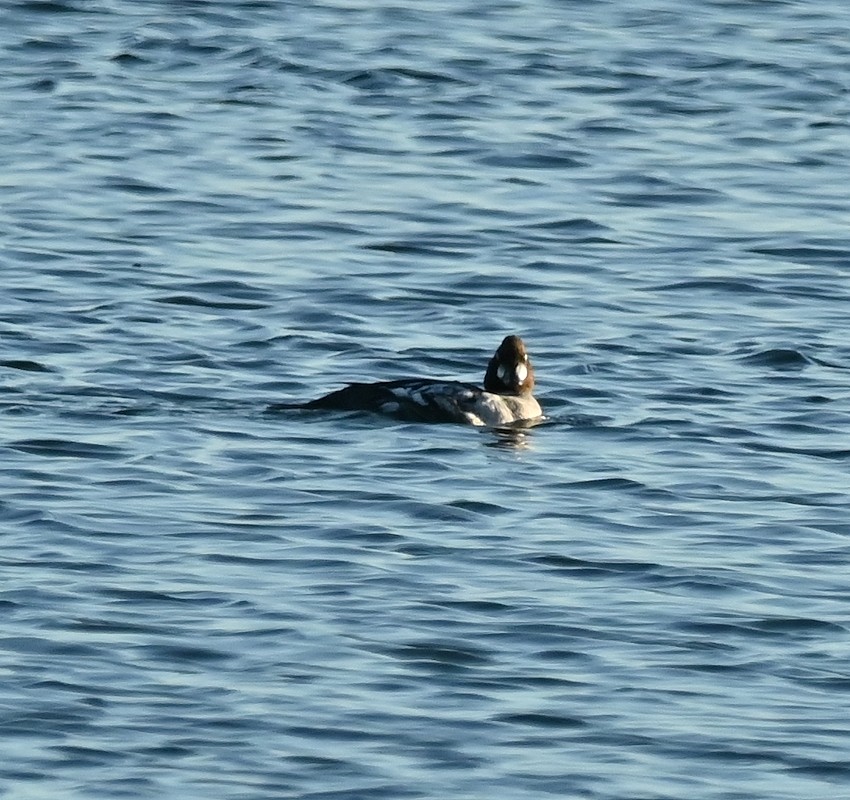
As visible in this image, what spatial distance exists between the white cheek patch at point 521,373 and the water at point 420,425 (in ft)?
1.43

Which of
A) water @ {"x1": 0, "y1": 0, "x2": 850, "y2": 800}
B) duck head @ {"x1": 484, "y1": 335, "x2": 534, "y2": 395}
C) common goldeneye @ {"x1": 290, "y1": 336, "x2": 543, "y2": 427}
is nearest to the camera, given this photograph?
water @ {"x1": 0, "y1": 0, "x2": 850, "y2": 800}

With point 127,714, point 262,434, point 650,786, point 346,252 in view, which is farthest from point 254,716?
point 346,252

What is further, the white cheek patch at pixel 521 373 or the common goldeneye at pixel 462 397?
the white cheek patch at pixel 521 373

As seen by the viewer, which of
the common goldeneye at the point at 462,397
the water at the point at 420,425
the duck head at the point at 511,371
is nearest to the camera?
the water at the point at 420,425

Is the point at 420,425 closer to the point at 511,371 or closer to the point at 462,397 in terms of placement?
the point at 462,397

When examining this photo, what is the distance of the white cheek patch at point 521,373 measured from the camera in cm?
1667

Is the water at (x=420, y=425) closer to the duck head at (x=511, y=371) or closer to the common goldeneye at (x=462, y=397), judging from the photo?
the common goldeneye at (x=462, y=397)

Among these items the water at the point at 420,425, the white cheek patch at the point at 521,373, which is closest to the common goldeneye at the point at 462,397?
the white cheek patch at the point at 521,373

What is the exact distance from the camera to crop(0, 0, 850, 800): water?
34.6 ft

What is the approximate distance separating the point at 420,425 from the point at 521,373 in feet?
2.91

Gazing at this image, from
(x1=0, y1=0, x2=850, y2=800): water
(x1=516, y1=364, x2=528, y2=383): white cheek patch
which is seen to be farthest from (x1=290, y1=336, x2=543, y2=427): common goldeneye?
(x1=0, y1=0, x2=850, y2=800): water

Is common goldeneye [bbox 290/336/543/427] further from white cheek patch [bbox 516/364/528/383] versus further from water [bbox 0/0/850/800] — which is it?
water [bbox 0/0/850/800]

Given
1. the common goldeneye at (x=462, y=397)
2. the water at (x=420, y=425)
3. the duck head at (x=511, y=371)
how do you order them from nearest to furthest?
the water at (x=420, y=425), the common goldeneye at (x=462, y=397), the duck head at (x=511, y=371)

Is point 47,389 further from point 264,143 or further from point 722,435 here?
point 264,143
